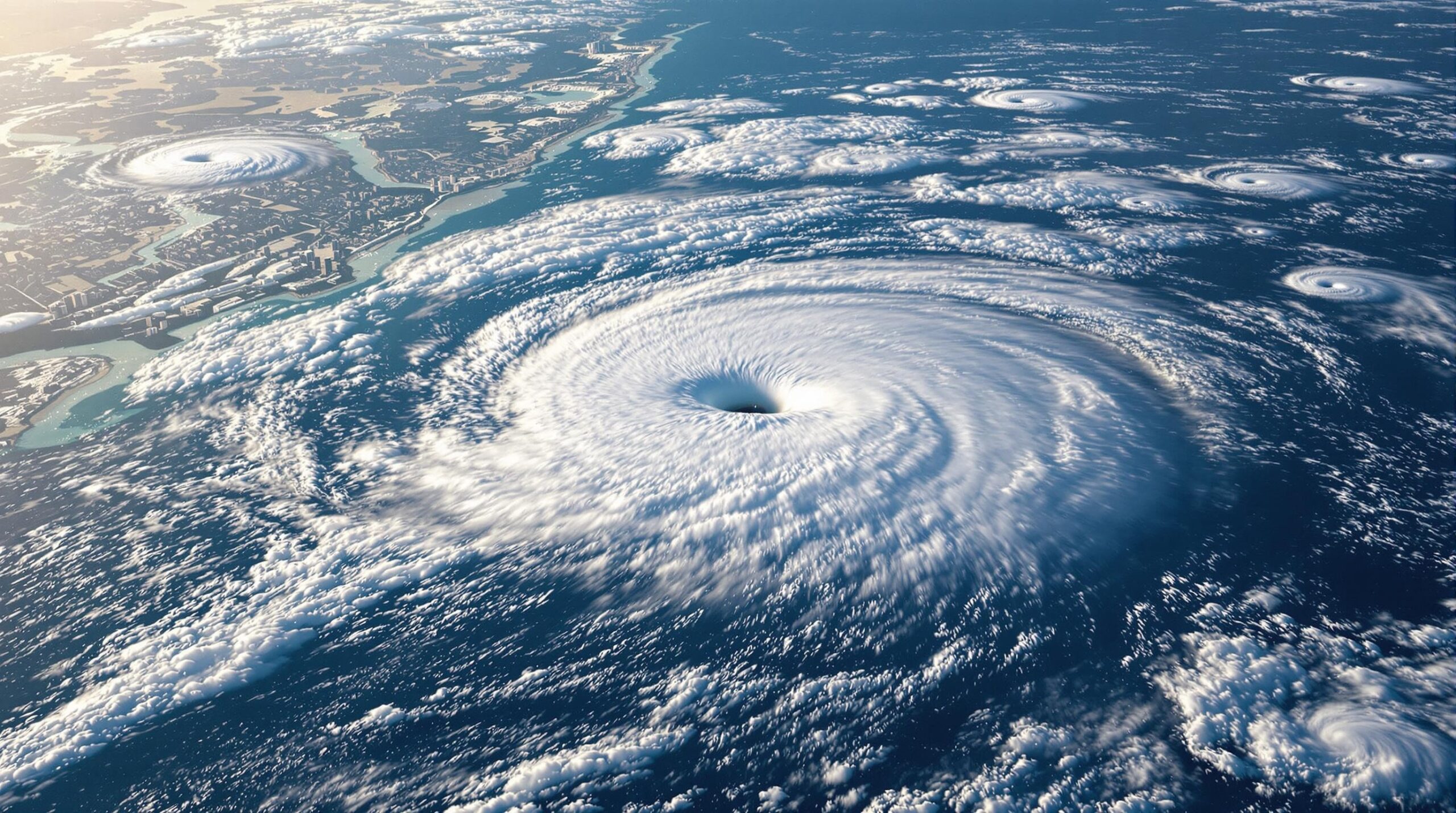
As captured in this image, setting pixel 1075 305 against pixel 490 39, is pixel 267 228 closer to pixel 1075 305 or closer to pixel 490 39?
pixel 1075 305

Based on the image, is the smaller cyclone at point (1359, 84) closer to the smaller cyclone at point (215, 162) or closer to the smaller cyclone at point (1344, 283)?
the smaller cyclone at point (1344, 283)

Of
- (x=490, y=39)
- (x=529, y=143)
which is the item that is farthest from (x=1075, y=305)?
(x=490, y=39)

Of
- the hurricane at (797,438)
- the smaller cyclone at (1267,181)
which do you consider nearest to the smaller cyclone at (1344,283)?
the smaller cyclone at (1267,181)

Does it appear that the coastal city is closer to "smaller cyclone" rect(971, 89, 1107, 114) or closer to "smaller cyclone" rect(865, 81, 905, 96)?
"smaller cyclone" rect(865, 81, 905, 96)

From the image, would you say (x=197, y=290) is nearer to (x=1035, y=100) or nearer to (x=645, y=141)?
(x=645, y=141)

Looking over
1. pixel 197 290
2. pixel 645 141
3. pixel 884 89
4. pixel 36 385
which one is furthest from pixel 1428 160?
pixel 36 385
